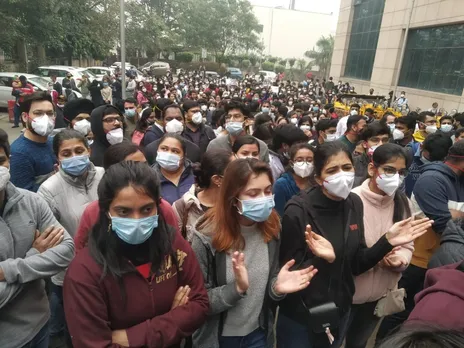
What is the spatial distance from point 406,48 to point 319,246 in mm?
25001

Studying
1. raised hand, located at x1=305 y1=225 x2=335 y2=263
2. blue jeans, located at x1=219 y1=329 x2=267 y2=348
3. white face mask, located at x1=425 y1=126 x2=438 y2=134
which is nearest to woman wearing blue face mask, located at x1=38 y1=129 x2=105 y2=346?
blue jeans, located at x1=219 y1=329 x2=267 y2=348

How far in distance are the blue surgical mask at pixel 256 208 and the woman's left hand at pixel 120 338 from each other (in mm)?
835

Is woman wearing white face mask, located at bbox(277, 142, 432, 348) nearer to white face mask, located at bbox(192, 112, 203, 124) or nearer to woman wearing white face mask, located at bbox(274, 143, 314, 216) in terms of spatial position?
woman wearing white face mask, located at bbox(274, 143, 314, 216)

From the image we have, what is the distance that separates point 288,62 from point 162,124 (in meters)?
52.6

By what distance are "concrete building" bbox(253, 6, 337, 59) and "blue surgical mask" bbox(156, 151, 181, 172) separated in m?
63.0

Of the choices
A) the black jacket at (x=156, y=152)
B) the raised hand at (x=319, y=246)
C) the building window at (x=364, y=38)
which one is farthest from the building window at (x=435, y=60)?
the raised hand at (x=319, y=246)

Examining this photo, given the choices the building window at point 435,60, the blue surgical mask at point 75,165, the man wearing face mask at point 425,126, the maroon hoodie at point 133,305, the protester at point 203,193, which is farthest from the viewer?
the building window at point 435,60

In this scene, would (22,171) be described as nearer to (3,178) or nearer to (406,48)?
(3,178)

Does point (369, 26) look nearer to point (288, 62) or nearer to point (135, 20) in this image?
point (135, 20)

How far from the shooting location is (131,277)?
157 cm

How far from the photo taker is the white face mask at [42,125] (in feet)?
10.5

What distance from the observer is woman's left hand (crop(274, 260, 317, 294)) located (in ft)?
5.97

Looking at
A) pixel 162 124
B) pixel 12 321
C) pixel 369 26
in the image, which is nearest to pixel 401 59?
pixel 369 26

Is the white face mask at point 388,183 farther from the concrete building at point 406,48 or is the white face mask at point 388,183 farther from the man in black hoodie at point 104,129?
the concrete building at point 406,48
